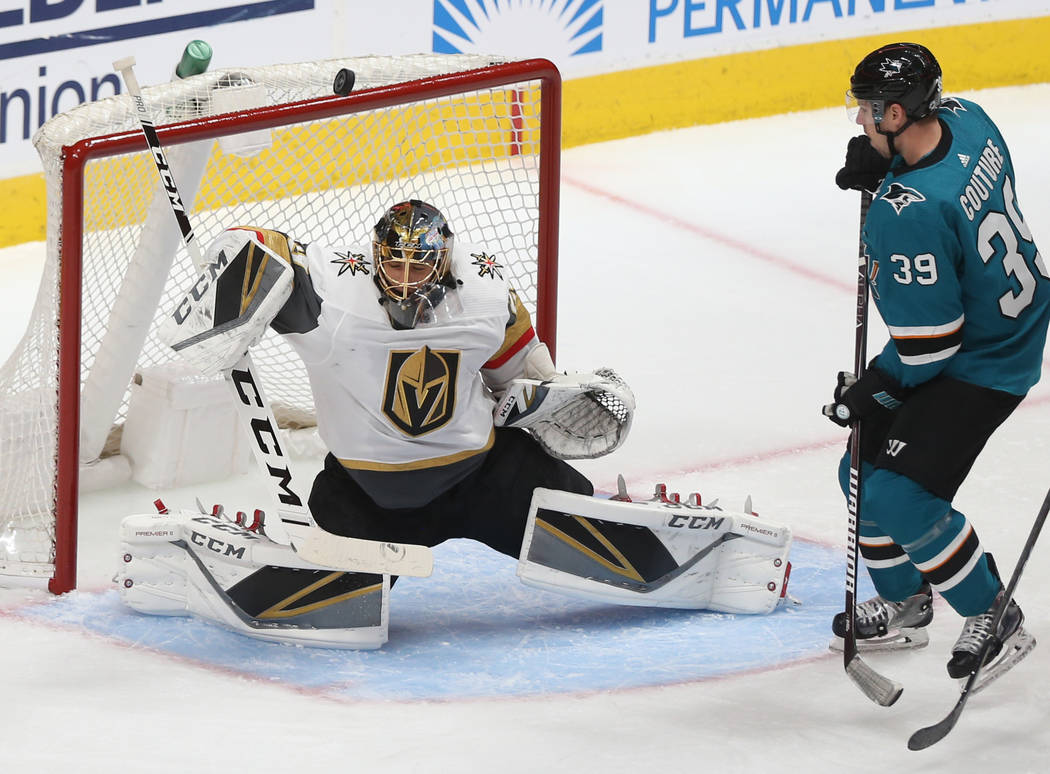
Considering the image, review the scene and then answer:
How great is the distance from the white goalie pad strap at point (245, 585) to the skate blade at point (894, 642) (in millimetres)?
834

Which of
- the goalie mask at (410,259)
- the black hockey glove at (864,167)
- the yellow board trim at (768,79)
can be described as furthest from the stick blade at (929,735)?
the yellow board trim at (768,79)

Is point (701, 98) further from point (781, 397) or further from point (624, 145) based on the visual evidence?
point (781, 397)

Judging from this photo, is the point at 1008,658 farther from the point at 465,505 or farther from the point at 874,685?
the point at 465,505

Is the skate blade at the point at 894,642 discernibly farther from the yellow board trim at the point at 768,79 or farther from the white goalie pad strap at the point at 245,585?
the yellow board trim at the point at 768,79

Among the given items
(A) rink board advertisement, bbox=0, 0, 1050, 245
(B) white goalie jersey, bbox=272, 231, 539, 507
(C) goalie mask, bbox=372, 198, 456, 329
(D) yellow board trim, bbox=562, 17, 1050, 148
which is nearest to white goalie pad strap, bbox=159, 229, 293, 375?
(B) white goalie jersey, bbox=272, 231, 539, 507

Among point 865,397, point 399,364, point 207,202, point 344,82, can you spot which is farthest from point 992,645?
point 207,202

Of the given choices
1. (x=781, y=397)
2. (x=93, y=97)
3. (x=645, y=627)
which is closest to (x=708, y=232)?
(x=781, y=397)

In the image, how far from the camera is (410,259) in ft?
10.3

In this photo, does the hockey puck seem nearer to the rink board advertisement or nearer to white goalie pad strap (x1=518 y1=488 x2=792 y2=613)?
white goalie pad strap (x1=518 y1=488 x2=792 y2=613)

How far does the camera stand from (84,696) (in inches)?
121

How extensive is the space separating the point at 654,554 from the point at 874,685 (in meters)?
0.59

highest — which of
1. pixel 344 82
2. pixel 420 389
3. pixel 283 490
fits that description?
pixel 344 82

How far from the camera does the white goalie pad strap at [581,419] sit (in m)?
3.45

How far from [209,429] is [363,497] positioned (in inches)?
33.9
